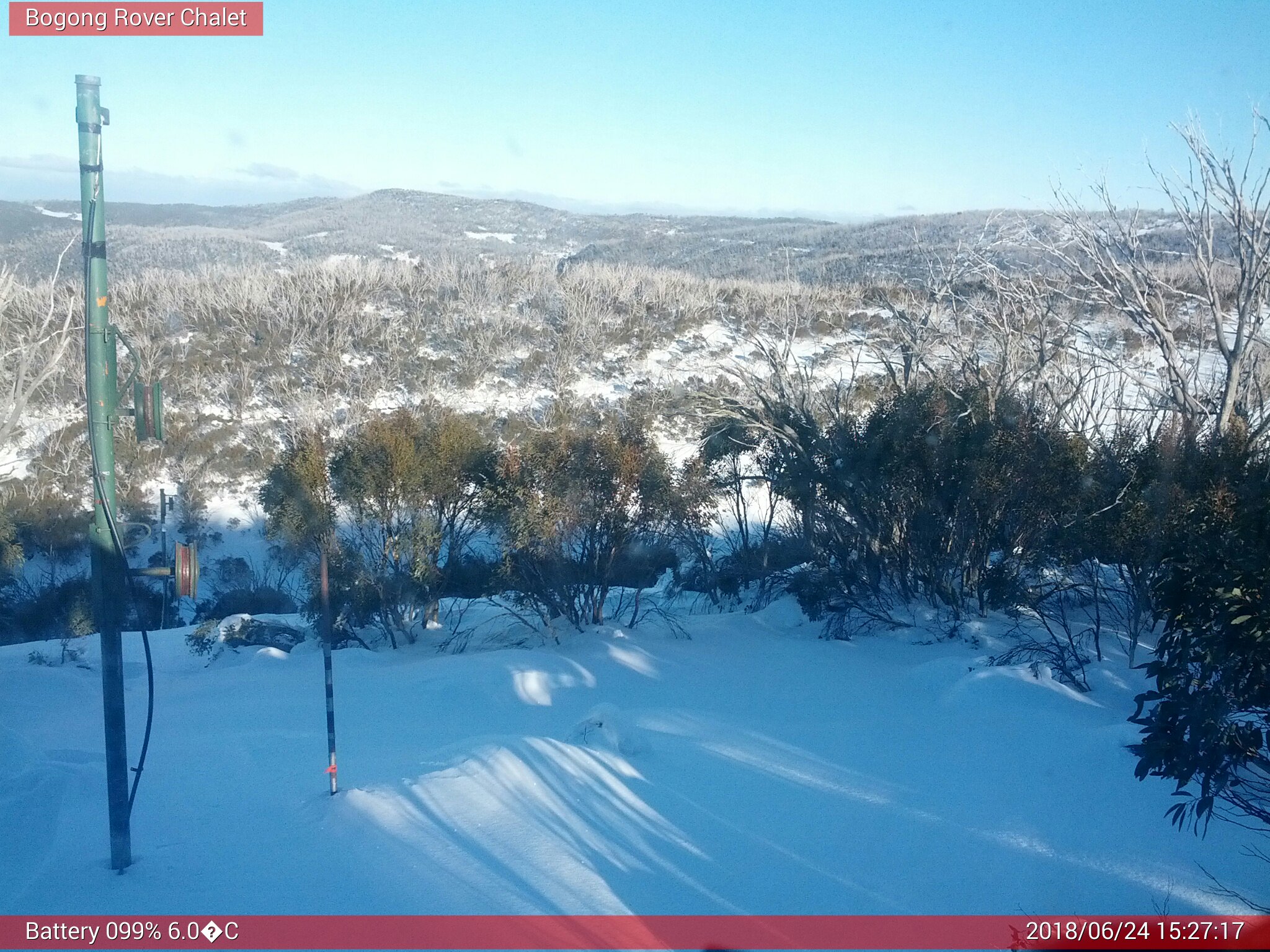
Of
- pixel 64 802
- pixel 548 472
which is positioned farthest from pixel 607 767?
pixel 548 472

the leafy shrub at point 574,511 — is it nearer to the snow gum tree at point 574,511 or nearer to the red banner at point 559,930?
the snow gum tree at point 574,511

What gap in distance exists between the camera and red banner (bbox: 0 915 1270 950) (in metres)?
4.12

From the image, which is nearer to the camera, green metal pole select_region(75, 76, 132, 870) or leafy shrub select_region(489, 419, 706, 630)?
green metal pole select_region(75, 76, 132, 870)

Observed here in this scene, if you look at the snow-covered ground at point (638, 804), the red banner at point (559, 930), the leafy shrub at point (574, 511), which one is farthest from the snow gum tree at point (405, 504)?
the red banner at point (559, 930)

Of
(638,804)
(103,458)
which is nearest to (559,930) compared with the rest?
(638,804)

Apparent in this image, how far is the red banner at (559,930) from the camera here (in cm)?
412

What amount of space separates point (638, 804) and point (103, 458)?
3909 mm

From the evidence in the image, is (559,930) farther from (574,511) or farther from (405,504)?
(405,504)

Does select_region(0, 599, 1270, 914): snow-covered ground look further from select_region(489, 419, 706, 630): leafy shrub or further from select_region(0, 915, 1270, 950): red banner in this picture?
select_region(489, 419, 706, 630): leafy shrub

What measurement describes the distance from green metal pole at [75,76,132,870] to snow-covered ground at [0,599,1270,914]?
0.53m

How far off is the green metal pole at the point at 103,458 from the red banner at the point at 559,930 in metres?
0.78

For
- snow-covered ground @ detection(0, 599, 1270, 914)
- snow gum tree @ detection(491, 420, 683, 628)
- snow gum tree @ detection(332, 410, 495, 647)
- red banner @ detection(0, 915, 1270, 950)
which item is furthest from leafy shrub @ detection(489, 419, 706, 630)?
red banner @ detection(0, 915, 1270, 950)

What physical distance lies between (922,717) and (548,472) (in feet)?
20.3

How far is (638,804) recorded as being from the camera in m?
5.83
